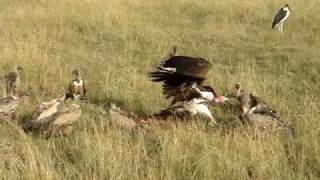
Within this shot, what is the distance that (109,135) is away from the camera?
571 centimetres

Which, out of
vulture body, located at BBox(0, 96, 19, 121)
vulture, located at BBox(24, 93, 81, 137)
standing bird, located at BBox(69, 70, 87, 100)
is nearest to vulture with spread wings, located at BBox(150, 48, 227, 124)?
vulture, located at BBox(24, 93, 81, 137)

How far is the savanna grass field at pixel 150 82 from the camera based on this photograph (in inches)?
202

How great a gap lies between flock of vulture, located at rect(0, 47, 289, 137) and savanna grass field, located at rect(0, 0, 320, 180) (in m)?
0.16

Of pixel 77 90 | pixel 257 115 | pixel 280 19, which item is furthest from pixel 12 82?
pixel 280 19

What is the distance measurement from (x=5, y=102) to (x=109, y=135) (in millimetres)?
1724

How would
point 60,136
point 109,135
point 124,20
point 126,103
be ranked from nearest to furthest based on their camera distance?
point 109,135 < point 60,136 < point 126,103 < point 124,20

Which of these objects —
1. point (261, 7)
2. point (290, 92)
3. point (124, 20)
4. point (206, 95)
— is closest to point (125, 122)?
point (206, 95)

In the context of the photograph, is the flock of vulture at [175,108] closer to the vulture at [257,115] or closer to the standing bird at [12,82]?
the vulture at [257,115]

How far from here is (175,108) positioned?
7.05 m

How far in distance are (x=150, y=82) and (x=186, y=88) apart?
188 cm

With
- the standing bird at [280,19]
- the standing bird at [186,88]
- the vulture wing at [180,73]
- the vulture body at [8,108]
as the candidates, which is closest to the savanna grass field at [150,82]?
the vulture body at [8,108]

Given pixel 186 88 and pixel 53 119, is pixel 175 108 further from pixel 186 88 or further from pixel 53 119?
pixel 53 119

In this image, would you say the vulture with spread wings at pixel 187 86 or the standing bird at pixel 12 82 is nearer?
the vulture with spread wings at pixel 187 86

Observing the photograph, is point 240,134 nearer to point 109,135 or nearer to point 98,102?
point 109,135
